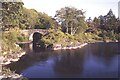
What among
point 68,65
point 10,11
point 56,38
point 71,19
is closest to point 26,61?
point 68,65

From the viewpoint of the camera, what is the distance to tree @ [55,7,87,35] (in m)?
39.7

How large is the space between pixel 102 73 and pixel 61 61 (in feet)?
17.6

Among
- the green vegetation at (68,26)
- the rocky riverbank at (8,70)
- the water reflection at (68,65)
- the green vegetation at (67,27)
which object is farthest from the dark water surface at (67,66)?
the green vegetation at (68,26)

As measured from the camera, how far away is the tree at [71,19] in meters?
39.7

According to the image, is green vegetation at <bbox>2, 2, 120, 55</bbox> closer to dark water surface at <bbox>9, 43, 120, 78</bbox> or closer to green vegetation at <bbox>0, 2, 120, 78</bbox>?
green vegetation at <bbox>0, 2, 120, 78</bbox>

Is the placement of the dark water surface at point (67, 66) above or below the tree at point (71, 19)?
below

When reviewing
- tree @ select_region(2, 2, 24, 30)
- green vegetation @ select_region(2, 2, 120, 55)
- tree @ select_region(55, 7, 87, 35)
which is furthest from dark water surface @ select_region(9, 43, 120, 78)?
tree @ select_region(55, 7, 87, 35)

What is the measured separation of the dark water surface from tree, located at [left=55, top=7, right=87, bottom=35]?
1208 centimetres

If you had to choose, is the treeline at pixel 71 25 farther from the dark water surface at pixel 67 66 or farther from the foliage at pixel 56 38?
the dark water surface at pixel 67 66

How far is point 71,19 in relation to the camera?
39.7 meters

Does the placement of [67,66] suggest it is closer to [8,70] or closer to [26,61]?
[26,61]

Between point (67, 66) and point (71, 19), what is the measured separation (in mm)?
18420

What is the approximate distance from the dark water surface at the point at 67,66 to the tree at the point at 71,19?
12.1 meters

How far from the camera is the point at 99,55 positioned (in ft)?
92.2
